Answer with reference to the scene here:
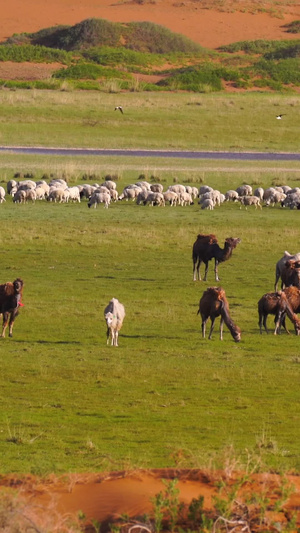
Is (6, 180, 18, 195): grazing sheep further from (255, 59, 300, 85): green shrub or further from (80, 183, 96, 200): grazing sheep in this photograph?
(255, 59, 300, 85): green shrub

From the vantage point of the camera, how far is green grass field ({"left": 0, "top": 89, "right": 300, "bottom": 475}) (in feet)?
44.2

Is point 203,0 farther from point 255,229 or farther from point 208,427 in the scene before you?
point 208,427

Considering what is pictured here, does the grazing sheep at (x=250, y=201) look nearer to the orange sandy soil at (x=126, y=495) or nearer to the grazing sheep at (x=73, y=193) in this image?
the grazing sheep at (x=73, y=193)

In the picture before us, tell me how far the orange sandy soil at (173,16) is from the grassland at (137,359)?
286 ft


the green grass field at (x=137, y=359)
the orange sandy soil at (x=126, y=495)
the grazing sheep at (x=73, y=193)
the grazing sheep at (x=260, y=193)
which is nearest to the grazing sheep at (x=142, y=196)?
the grazing sheep at (x=73, y=193)

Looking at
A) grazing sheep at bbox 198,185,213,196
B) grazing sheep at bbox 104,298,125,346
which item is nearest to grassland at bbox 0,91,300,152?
grazing sheep at bbox 198,185,213,196

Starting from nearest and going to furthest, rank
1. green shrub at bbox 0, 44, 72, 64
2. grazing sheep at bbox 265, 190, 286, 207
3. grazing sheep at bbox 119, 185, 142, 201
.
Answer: grazing sheep at bbox 265, 190, 286, 207 < grazing sheep at bbox 119, 185, 142, 201 < green shrub at bbox 0, 44, 72, 64

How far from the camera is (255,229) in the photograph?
34562 millimetres

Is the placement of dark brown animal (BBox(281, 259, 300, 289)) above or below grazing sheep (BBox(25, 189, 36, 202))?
above

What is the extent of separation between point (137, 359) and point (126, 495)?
336 inches

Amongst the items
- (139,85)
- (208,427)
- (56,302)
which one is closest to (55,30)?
(139,85)

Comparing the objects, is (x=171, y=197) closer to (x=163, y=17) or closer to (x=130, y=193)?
(x=130, y=193)

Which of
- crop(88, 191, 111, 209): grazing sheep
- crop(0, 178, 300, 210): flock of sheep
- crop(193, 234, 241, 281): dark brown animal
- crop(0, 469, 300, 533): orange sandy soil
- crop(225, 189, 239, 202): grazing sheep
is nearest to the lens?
crop(0, 469, 300, 533): orange sandy soil

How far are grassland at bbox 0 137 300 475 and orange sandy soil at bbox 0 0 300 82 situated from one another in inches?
3433
